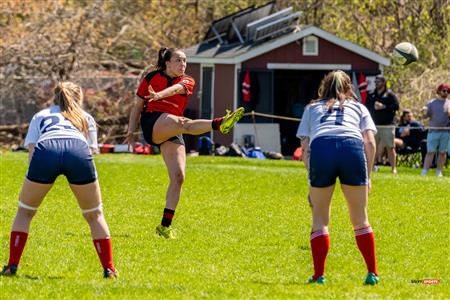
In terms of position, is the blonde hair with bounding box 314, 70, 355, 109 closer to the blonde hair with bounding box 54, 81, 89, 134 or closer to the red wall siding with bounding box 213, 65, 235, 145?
the blonde hair with bounding box 54, 81, 89, 134

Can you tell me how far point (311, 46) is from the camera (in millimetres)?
31078

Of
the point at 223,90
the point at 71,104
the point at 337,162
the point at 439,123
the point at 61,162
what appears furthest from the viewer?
the point at 223,90

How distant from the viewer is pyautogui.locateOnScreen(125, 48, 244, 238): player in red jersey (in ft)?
39.3

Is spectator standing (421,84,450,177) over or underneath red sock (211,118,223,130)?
underneath

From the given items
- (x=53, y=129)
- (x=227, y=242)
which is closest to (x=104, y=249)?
(x=53, y=129)

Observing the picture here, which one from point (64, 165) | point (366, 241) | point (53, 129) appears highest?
point (53, 129)

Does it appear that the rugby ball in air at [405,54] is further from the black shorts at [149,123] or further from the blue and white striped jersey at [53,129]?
the blue and white striped jersey at [53,129]

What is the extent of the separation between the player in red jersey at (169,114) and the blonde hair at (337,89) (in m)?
2.56

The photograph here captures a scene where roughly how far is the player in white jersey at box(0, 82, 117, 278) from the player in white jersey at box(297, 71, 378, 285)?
166 cm

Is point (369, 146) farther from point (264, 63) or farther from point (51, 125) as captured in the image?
point (264, 63)

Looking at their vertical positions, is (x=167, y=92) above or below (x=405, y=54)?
below

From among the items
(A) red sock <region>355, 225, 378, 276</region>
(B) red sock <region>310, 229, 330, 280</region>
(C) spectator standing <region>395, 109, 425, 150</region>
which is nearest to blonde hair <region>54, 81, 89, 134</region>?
(B) red sock <region>310, 229, 330, 280</region>

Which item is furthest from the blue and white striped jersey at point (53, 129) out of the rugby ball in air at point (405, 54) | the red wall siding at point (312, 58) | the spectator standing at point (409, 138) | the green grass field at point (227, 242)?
the red wall siding at point (312, 58)

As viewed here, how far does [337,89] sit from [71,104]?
6.92ft
